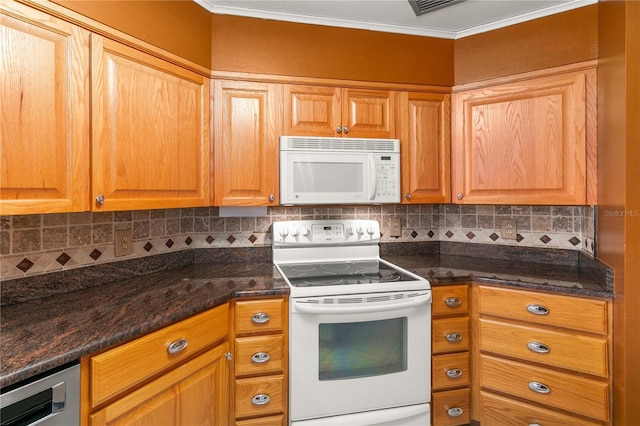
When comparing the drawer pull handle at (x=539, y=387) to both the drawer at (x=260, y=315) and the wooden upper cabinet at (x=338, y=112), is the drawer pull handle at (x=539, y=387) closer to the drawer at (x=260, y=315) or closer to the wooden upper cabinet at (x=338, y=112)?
the drawer at (x=260, y=315)

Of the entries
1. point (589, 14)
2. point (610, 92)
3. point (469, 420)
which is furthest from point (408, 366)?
point (589, 14)

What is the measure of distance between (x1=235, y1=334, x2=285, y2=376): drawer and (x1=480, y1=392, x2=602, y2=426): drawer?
1073 mm

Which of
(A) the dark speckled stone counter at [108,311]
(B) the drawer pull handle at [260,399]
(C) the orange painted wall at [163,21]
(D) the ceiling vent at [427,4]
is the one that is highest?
(D) the ceiling vent at [427,4]

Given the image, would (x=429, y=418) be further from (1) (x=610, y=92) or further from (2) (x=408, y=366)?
(1) (x=610, y=92)

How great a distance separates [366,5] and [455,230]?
59.6 inches

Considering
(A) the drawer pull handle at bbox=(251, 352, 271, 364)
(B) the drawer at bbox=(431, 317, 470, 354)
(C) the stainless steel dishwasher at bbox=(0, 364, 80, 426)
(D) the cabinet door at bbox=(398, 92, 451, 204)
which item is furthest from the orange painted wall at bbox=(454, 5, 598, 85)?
(C) the stainless steel dishwasher at bbox=(0, 364, 80, 426)

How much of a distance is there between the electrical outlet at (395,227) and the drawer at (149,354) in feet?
4.30

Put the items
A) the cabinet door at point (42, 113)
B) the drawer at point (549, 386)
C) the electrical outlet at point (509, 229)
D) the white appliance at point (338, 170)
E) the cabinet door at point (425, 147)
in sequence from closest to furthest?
the cabinet door at point (42, 113), the drawer at point (549, 386), the white appliance at point (338, 170), the cabinet door at point (425, 147), the electrical outlet at point (509, 229)

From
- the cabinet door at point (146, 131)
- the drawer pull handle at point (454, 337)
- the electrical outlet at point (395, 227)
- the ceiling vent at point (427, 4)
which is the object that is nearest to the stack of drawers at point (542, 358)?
the drawer pull handle at point (454, 337)

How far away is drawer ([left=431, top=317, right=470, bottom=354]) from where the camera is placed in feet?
5.99

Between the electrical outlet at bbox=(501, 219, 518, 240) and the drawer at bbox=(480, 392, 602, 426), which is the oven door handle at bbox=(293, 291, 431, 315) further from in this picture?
the electrical outlet at bbox=(501, 219, 518, 240)

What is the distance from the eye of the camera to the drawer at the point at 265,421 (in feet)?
5.31

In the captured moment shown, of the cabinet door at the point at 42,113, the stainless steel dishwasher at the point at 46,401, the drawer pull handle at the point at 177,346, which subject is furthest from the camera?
the drawer pull handle at the point at 177,346

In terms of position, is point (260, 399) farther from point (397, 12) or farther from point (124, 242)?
point (397, 12)
